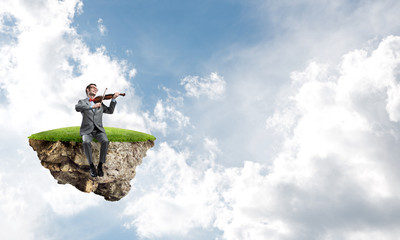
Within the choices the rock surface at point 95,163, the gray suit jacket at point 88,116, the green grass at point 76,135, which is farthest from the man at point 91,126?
the green grass at point 76,135

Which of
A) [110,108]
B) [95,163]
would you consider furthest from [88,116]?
[95,163]

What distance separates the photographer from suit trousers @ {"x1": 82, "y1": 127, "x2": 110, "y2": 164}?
10.5 metres

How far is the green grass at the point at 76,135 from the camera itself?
37.7 ft

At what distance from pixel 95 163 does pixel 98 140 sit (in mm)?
958

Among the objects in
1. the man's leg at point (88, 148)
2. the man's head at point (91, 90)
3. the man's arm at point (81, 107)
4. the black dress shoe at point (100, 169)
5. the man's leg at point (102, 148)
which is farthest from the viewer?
the man's head at point (91, 90)

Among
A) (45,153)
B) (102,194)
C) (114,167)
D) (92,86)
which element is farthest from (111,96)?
(102,194)

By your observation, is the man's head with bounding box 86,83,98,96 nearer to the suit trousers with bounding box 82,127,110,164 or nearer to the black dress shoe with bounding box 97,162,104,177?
the suit trousers with bounding box 82,127,110,164

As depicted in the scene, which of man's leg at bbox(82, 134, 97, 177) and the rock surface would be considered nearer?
man's leg at bbox(82, 134, 97, 177)

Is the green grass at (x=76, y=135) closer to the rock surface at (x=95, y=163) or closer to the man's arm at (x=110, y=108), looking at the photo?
the rock surface at (x=95, y=163)

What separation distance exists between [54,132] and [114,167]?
2.46 metres

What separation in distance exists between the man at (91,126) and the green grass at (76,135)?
865 mm

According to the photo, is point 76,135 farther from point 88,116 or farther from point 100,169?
point 100,169

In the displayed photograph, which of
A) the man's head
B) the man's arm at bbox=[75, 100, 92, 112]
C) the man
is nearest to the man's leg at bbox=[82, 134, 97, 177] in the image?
the man

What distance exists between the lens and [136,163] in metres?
12.6
